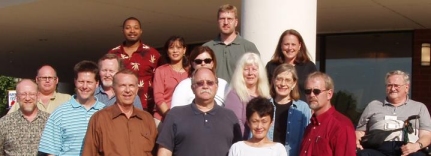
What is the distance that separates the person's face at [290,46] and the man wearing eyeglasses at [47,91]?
2.12m

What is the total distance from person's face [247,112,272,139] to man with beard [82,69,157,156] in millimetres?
764

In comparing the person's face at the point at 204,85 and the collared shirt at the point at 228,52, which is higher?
the collared shirt at the point at 228,52

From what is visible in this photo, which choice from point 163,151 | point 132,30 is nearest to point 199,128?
point 163,151

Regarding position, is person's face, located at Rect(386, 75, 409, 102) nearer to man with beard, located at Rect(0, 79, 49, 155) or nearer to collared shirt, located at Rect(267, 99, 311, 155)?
collared shirt, located at Rect(267, 99, 311, 155)

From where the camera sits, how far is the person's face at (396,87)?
604 cm

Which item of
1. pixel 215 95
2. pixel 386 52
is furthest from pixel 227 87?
pixel 386 52

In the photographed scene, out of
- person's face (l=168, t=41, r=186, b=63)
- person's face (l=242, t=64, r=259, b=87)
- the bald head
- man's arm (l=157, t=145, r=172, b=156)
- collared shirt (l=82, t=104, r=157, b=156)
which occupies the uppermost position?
person's face (l=168, t=41, r=186, b=63)

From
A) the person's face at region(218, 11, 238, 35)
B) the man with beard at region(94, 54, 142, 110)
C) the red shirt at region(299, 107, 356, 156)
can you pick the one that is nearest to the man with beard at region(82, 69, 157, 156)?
the man with beard at region(94, 54, 142, 110)

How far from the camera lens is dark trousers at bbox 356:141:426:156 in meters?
6.02

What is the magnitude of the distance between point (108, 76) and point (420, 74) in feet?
23.4

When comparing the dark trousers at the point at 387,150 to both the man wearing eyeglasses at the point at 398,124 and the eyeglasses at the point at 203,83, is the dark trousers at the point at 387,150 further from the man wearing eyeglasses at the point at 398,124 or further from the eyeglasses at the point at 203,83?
the eyeglasses at the point at 203,83

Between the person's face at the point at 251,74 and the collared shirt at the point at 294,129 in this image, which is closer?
the collared shirt at the point at 294,129

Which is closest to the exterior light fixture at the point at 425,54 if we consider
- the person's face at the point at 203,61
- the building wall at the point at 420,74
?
the building wall at the point at 420,74

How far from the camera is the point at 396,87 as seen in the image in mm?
6059
